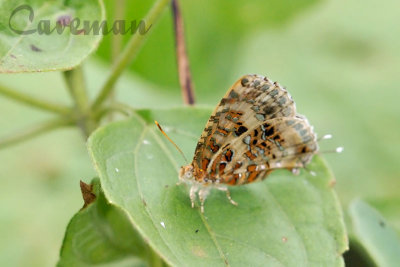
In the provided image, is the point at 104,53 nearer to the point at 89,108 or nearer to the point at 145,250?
the point at 89,108

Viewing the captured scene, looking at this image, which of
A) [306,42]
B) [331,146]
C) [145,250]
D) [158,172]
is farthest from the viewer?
[306,42]

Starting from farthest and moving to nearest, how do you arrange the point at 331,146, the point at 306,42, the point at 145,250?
1. the point at 306,42
2. the point at 331,146
3. the point at 145,250

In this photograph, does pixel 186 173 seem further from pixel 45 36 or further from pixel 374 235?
pixel 374 235

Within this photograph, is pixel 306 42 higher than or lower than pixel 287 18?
Answer: lower

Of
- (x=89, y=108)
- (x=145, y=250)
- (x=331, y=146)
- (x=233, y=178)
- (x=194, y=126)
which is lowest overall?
(x=331, y=146)

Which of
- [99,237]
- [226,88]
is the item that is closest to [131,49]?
[99,237]

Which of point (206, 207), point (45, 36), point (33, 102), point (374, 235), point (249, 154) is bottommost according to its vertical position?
point (374, 235)

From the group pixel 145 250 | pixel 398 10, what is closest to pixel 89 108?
pixel 145 250

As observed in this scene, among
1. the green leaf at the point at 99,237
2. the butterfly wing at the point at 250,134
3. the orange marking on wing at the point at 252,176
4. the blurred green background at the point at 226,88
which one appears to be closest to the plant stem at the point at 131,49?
the butterfly wing at the point at 250,134
